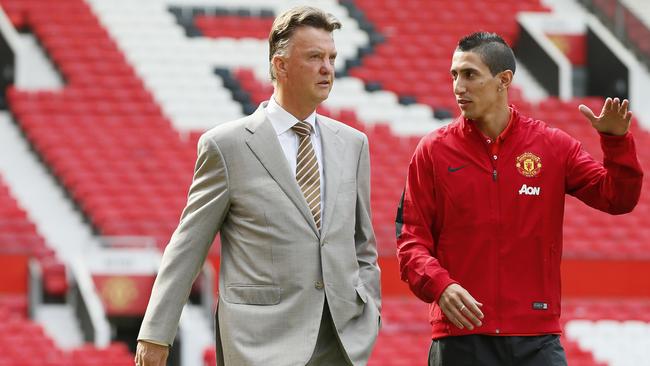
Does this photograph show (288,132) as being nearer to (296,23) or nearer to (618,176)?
(296,23)

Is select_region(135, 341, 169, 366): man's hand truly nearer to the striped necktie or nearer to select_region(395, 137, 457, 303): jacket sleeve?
the striped necktie

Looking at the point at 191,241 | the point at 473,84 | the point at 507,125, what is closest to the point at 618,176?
the point at 507,125

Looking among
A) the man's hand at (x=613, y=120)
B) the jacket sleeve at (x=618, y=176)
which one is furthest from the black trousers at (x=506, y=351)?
the man's hand at (x=613, y=120)

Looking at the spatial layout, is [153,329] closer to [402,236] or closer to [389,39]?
[402,236]

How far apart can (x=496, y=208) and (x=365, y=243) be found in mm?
441

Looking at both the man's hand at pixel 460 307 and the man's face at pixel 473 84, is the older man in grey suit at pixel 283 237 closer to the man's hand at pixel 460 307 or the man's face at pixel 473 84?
the man's hand at pixel 460 307

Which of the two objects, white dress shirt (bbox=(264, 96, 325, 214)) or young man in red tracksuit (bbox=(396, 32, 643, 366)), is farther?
white dress shirt (bbox=(264, 96, 325, 214))

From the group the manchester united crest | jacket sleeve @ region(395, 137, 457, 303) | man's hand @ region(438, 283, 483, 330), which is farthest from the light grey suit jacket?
the manchester united crest

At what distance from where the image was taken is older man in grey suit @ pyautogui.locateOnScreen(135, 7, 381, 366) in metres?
4.58

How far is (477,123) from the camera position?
4848mm

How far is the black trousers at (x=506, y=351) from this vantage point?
465 centimetres

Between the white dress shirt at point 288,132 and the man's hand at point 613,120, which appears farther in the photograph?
the white dress shirt at point 288,132

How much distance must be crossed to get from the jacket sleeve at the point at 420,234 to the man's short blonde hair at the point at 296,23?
52cm

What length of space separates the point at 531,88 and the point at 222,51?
3862 mm
